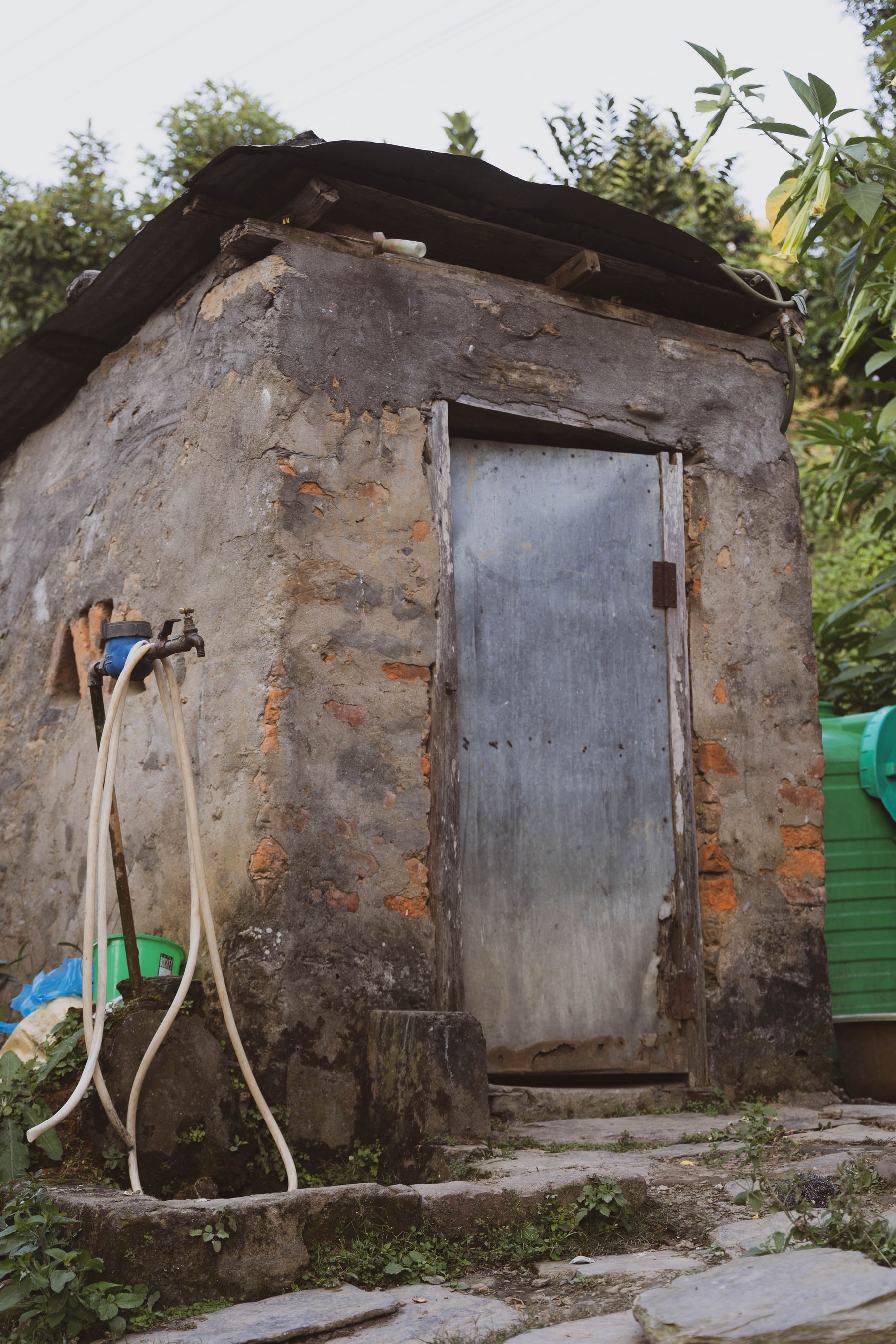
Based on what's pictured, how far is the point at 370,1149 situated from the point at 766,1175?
111cm

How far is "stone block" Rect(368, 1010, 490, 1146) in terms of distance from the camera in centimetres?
323

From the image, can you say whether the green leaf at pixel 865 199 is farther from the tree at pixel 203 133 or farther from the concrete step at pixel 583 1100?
the tree at pixel 203 133

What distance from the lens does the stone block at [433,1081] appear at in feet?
10.6

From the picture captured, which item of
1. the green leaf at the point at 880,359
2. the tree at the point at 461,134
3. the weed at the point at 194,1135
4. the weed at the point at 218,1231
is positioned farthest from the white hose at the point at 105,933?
the tree at the point at 461,134

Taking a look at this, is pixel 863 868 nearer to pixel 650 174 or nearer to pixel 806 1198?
pixel 806 1198

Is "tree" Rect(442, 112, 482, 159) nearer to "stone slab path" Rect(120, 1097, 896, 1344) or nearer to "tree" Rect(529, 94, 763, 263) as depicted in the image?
"tree" Rect(529, 94, 763, 263)

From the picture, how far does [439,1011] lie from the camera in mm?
3502

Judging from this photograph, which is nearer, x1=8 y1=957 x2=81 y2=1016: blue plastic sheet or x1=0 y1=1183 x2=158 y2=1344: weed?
x1=0 y1=1183 x2=158 y2=1344: weed

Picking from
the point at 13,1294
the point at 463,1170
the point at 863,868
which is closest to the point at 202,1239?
the point at 13,1294

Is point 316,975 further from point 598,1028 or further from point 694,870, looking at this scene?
point 694,870

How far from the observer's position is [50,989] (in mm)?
3852

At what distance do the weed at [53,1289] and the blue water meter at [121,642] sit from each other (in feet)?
4.34

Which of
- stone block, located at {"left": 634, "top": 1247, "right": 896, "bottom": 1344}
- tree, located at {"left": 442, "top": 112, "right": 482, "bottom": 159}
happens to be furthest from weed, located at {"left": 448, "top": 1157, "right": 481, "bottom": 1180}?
tree, located at {"left": 442, "top": 112, "right": 482, "bottom": 159}

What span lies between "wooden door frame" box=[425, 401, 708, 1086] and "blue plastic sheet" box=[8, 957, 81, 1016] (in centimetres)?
116
